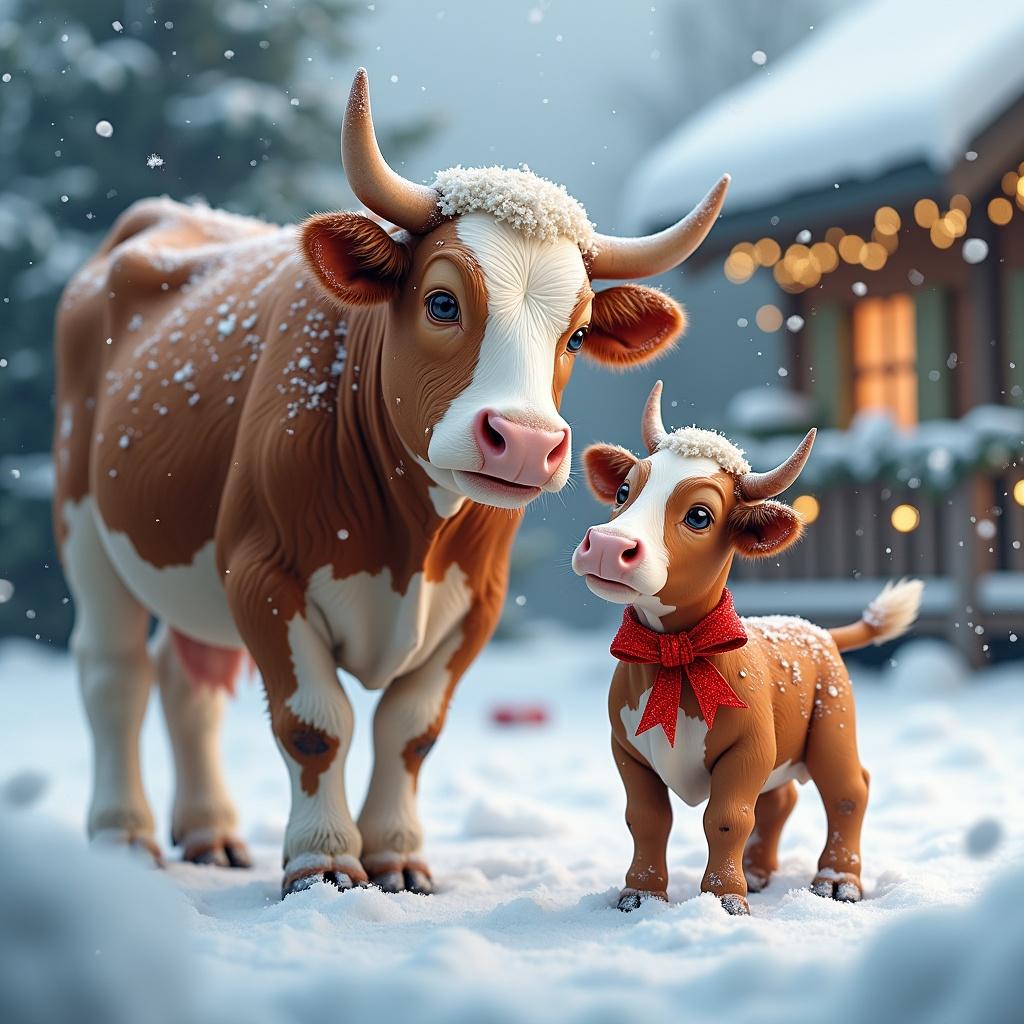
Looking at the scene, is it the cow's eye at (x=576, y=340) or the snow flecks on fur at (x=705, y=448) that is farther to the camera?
the cow's eye at (x=576, y=340)

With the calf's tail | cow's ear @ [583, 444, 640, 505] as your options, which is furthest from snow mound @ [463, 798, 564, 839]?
cow's ear @ [583, 444, 640, 505]

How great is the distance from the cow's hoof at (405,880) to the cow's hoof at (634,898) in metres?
0.59

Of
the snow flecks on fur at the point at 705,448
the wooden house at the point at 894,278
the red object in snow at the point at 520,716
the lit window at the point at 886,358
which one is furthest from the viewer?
the lit window at the point at 886,358

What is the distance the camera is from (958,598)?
8109 millimetres

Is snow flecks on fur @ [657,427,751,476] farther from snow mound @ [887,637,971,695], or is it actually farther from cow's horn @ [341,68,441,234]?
snow mound @ [887,637,971,695]

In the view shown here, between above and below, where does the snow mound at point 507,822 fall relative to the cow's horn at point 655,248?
below

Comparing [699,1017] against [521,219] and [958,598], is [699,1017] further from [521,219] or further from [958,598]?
[958,598]

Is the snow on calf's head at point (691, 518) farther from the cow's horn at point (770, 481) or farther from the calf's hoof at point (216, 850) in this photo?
the calf's hoof at point (216, 850)

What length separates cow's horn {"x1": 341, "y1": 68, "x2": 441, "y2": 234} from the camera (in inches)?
Answer: 109

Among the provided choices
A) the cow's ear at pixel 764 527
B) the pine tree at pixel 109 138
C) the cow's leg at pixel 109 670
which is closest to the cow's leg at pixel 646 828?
A: the cow's ear at pixel 764 527

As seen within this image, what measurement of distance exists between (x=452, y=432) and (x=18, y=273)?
9.54 m

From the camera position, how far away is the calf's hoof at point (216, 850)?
4.03 meters

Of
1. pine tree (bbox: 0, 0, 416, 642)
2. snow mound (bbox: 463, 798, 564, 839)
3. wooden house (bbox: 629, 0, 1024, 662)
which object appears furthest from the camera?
pine tree (bbox: 0, 0, 416, 642)

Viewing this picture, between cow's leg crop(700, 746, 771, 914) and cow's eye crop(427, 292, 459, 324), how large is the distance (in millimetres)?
1014
